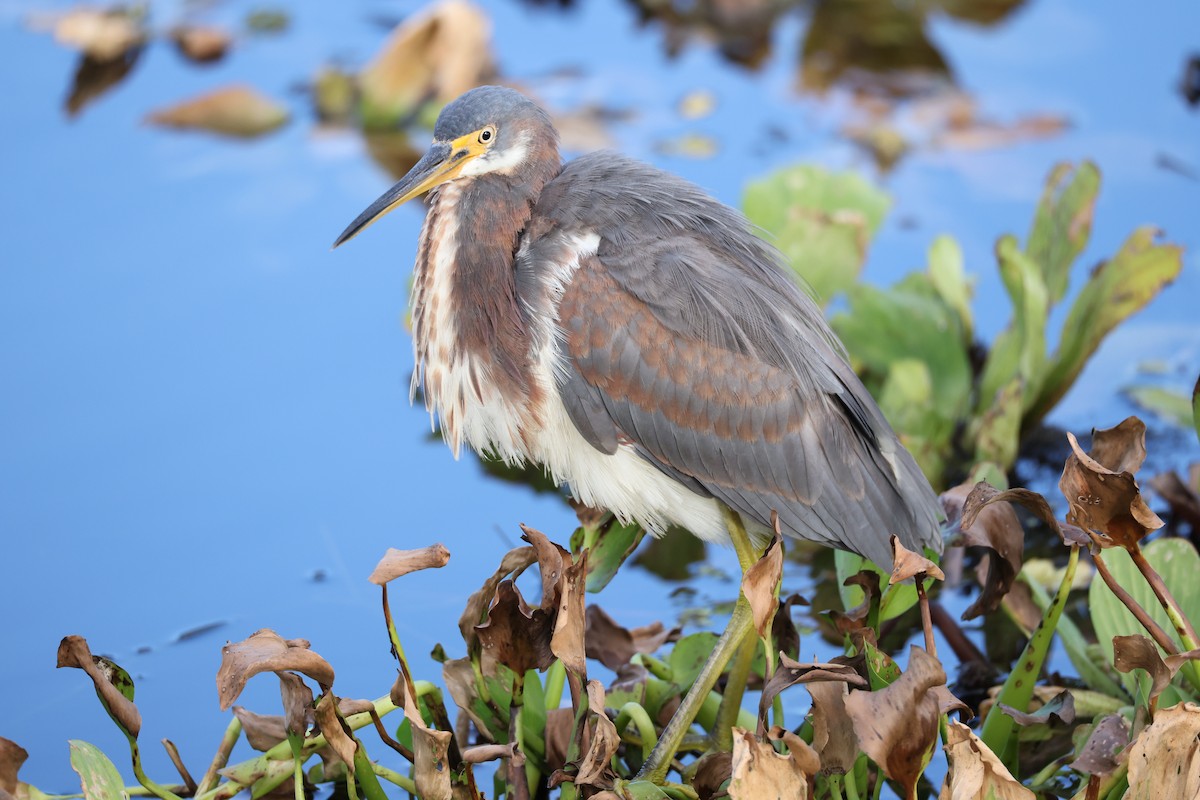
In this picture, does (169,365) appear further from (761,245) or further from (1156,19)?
(1156,19)

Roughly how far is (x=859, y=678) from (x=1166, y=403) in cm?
258

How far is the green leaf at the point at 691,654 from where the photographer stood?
3383mm

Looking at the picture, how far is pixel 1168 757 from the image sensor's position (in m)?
2.48

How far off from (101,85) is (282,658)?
494cm

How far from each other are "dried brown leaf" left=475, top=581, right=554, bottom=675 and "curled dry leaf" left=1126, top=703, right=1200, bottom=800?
114 cm

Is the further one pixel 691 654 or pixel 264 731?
pixel 691 654

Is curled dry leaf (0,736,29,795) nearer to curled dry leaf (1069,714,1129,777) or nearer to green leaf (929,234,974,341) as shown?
curled dry leaf (1069,714,1129,777)

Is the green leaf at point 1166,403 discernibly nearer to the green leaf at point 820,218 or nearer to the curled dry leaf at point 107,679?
the green leaf at point 820,218

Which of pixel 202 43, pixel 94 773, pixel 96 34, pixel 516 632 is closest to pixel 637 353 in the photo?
pixel 516 632

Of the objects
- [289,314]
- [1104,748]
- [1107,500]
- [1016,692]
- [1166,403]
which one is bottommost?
[289,314]

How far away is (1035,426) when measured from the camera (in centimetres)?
467

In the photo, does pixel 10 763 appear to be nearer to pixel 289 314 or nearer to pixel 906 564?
pixel 906 564

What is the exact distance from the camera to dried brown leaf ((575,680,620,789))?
262cm

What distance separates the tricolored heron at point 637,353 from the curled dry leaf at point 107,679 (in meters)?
1.05
